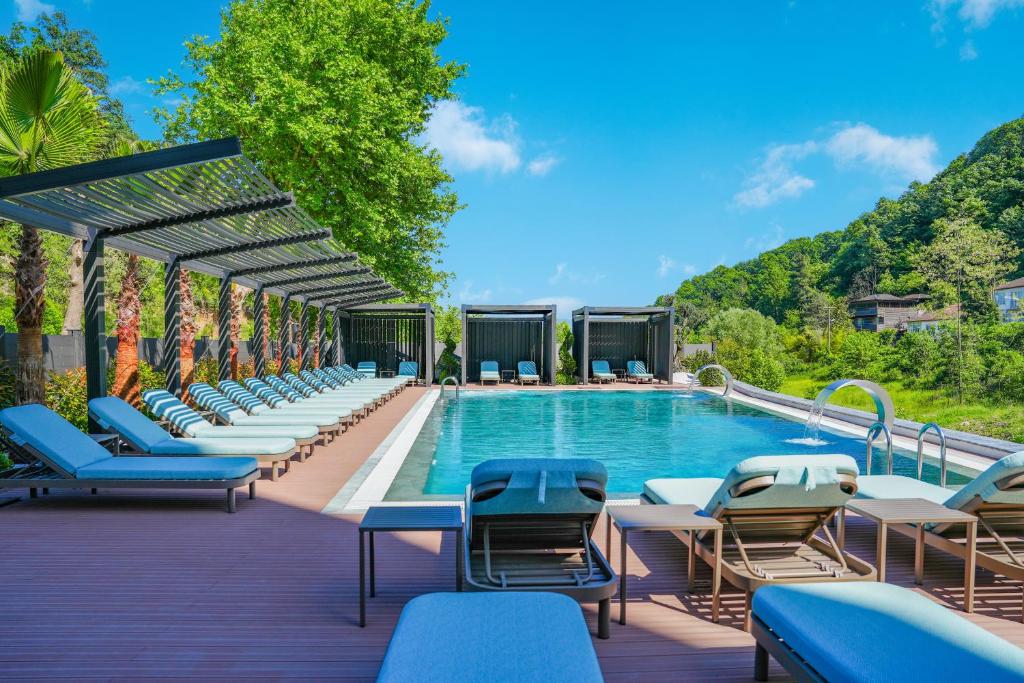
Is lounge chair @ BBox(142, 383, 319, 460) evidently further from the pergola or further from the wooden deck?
the wooden deck

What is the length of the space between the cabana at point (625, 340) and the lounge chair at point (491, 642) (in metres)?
17.2

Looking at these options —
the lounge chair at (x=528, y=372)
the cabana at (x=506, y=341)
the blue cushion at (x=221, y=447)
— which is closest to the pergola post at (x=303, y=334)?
the cabana at (x=506, y=341)

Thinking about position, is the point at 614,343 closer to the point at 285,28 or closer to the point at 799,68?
the point at 285,28

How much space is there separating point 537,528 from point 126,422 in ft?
16.1

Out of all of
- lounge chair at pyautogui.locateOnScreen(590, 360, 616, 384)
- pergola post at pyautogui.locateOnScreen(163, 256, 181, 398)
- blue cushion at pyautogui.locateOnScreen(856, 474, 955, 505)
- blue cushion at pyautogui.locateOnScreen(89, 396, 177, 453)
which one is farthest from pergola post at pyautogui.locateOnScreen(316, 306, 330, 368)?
blue cushion at pyautogui.locateOnScreen(856, 474, 955, 505)

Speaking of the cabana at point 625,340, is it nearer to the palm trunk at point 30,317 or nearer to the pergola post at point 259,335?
the pergola post at point 259,335

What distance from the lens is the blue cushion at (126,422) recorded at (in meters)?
5.93

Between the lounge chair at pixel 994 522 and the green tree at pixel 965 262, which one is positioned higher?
the green tree at pixel 965 262

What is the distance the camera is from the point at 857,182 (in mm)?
82688

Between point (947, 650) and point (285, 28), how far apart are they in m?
17.7

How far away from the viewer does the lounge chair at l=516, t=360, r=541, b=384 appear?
19.1 metres

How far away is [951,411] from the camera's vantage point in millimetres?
24688

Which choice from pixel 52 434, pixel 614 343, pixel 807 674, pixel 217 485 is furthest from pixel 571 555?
pixel 614 343

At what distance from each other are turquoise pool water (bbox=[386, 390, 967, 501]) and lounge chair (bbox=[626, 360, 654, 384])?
4.07 meters
